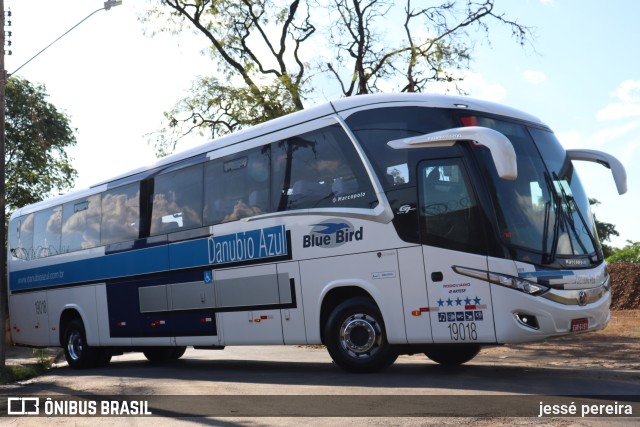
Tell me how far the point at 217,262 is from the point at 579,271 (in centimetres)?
600

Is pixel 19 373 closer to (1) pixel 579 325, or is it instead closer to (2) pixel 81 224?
(2) pixel 81 224

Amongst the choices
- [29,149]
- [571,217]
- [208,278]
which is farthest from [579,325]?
[29,149]

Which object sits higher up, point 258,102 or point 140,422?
point 258,102

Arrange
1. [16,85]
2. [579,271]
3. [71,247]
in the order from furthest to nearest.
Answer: [16,85] → [71,247] → [579,271]

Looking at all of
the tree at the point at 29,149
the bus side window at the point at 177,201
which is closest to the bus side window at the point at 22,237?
the bus side window at the point at 177,201

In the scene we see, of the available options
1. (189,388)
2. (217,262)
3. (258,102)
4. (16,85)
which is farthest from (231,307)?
(16,85)

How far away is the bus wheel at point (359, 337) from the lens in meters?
11.2

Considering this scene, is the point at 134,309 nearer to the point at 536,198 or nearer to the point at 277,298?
the point at 277,298

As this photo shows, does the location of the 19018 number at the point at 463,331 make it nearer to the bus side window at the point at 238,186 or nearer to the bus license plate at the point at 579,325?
the bus license plate at the point at 579,325

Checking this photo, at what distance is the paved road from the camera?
7984mm

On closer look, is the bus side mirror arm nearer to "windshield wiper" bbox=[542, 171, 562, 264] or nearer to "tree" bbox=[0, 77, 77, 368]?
"windshield wiper" bbox=[542, 171, 562, 264]

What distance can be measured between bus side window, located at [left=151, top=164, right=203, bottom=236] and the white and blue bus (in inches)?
1.5

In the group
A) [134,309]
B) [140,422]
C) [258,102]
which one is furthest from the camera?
[258,102]

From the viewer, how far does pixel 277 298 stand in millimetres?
12648
